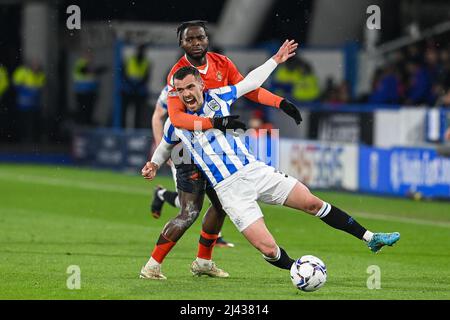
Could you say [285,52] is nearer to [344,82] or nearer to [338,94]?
[338,94]

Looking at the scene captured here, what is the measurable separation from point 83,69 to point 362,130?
10127 mm

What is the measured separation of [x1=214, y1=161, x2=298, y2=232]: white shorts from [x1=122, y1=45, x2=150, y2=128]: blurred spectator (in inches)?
640

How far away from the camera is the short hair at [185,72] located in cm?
994

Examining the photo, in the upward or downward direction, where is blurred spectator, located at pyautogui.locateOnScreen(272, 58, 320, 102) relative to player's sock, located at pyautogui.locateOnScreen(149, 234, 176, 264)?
upward

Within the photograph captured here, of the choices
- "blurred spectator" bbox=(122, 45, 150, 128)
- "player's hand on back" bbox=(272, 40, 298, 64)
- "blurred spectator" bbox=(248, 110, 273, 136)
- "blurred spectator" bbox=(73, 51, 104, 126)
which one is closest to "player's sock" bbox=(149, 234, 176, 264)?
"player's hand on back" bbox=(272, 40, 298, 64)

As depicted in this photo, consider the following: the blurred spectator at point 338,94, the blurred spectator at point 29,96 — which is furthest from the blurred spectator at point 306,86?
the blurred spectator at point 29,96

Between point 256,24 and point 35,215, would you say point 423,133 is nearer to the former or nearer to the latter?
point 35,215

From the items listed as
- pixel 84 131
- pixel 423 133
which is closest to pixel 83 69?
pixel 84 131

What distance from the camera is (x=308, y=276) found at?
9.47 metres

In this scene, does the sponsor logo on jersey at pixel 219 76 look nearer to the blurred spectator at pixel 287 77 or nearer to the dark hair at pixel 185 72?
the dark hair at pixel 185 72

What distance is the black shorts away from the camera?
34.1 ft

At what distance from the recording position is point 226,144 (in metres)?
10.0

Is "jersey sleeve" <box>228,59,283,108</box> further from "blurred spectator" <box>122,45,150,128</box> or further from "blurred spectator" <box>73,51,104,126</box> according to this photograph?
"blurred spectator" <box>73,51,104,126</box>

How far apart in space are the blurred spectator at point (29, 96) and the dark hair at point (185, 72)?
21.2 meters
